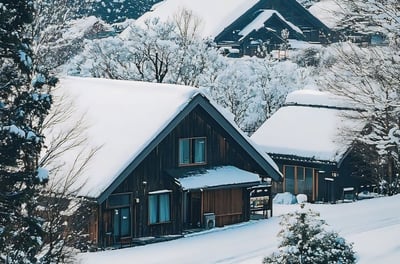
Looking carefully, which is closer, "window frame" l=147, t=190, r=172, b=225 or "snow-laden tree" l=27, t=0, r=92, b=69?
"snow-laden tree" l=27, t=0, r=92, b=69

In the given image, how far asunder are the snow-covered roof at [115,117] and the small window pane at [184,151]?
1667mm

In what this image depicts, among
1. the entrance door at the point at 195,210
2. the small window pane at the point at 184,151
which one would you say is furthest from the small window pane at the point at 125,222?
the small window pane at the point at 184,151

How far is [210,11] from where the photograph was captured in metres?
68.4

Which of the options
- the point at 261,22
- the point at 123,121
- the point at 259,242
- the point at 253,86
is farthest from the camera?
the point at 261,22

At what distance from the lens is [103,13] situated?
7775 cm

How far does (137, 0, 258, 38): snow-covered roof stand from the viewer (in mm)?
63750

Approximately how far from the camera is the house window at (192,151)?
1248 inches

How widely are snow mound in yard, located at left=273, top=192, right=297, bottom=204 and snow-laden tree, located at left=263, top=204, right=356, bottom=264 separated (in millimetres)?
21471

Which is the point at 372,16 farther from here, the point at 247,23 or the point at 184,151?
the point at 247,23

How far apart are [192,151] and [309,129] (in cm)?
1137

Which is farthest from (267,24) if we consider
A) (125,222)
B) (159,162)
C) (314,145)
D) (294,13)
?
(125,222)

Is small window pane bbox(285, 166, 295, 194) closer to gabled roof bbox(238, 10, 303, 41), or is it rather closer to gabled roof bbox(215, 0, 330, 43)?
gabled roof bbox(238, 10, 303, 41)

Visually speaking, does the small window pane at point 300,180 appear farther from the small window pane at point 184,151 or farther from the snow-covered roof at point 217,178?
the small window pane at point 184,151

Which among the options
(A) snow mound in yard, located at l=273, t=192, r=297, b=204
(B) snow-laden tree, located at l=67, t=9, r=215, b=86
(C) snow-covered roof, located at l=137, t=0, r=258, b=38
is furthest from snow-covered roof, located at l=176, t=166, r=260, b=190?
(C) snow-covered roof, located at l=137, t=0, r=258, b=38
